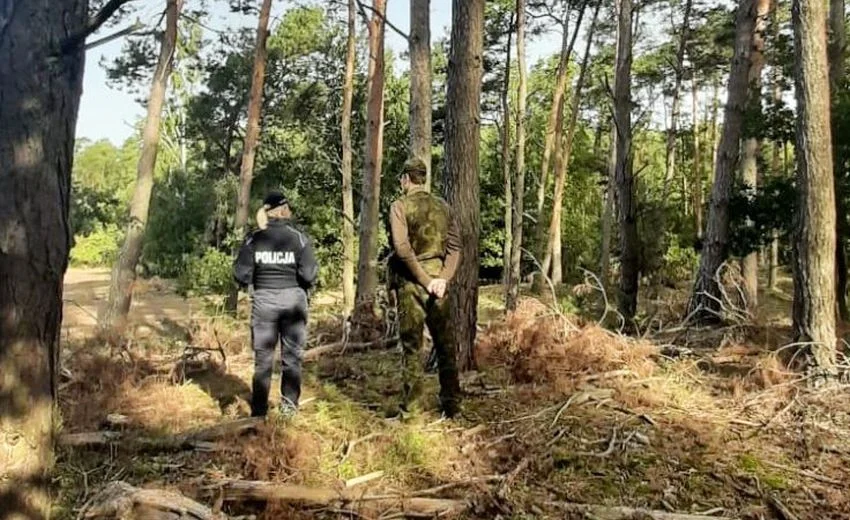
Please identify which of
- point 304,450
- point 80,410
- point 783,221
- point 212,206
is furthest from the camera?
point 212,206

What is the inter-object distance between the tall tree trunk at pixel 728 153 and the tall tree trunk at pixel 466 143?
4.98m

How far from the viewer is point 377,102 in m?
14.1

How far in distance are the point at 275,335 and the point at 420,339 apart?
116 cm

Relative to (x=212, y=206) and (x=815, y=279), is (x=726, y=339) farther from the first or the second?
(x=212, y=206)

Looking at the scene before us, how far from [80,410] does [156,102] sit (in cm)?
771

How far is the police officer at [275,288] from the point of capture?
5.29 meters

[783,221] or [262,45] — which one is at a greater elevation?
[262,45]

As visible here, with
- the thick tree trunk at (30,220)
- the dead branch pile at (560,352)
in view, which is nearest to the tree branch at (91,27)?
the thick tree trunk at (30,220)

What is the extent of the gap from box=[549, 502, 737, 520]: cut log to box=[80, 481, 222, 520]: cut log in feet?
6.35

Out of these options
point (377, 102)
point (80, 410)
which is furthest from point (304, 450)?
point (377, 102)

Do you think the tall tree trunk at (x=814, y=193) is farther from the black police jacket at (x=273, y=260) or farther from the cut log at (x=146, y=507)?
the cut log at (x=146, y=507)

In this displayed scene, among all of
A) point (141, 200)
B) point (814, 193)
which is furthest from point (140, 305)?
point (814, 193)

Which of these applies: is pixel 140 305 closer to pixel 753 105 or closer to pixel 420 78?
pixel 420 78

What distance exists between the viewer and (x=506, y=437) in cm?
484
